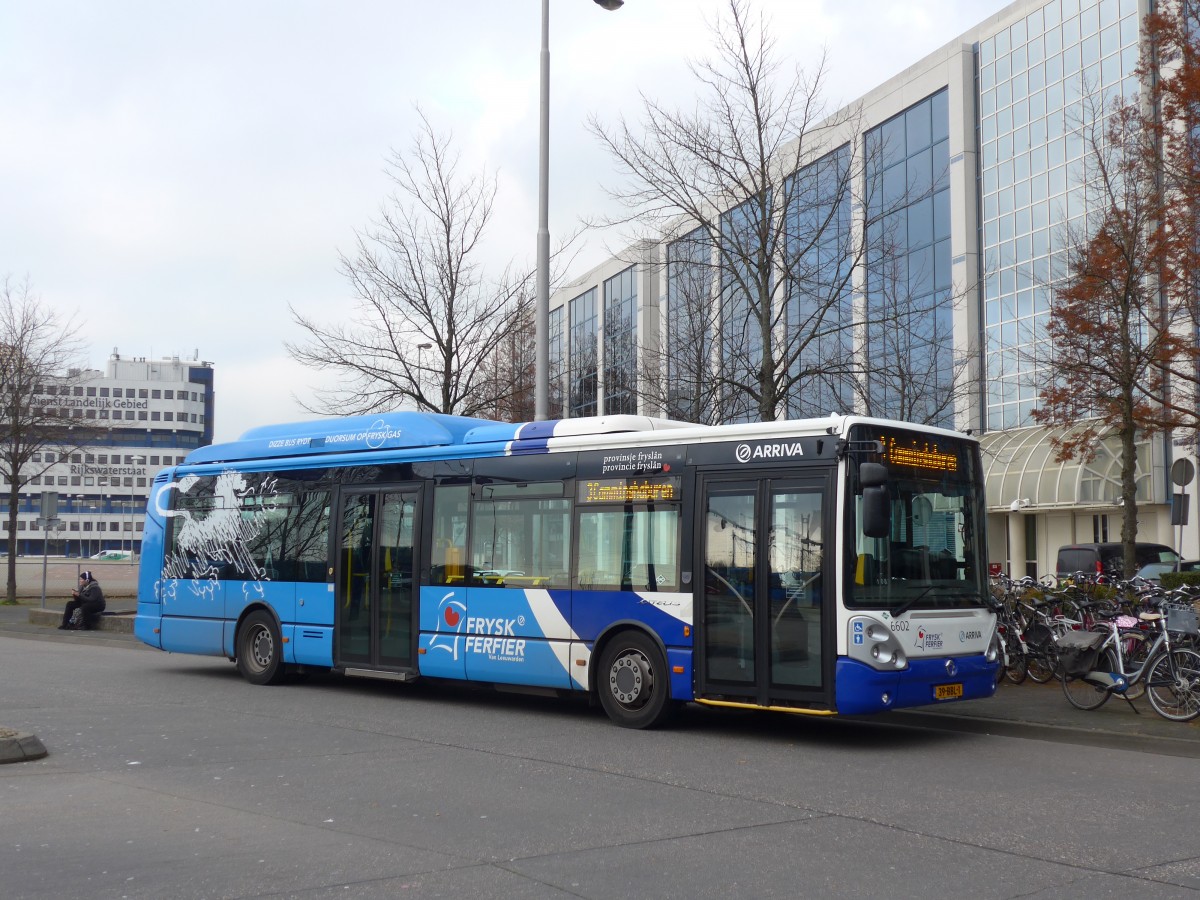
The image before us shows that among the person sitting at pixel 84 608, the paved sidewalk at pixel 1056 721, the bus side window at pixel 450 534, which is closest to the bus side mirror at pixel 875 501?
the paved sidewalk at pixel 1056 721

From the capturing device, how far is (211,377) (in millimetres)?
166875

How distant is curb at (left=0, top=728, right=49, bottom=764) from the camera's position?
31.4 feet

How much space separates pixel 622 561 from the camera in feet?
39.6

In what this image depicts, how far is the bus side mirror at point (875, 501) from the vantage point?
10.1 m

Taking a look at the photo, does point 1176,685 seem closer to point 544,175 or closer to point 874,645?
point 874,645

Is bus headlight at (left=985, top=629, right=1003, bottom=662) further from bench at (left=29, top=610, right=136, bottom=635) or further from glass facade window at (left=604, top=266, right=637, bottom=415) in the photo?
bench at (left=29, top=610, right=136, bottom=635)

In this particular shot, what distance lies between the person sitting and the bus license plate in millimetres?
19683

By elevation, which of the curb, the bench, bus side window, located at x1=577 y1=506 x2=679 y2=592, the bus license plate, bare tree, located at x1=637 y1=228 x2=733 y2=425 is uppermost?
bare tree, located at x1=637 y1=228 x2=733 y2=425

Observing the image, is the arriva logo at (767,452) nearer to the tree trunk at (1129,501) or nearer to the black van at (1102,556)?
the tree trunk at (1129,501)

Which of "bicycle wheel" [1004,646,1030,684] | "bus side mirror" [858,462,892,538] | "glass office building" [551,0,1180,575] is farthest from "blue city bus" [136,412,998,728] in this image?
"glass office building" [551,0,1180,575]

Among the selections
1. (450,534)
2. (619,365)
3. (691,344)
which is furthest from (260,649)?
(619,365)

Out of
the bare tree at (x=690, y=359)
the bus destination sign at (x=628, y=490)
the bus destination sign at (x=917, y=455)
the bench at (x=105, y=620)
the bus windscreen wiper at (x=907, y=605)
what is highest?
the bare tree at (x=690, y=359)

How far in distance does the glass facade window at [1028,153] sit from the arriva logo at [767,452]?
26.4 meters

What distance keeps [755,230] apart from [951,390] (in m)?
4.31
